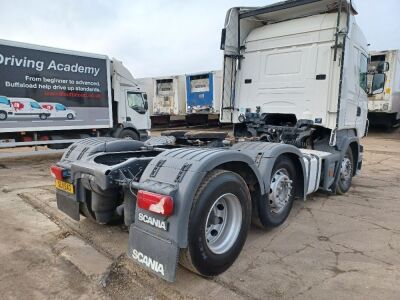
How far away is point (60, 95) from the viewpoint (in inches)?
390

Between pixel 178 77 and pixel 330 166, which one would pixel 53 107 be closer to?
pixel 330 166

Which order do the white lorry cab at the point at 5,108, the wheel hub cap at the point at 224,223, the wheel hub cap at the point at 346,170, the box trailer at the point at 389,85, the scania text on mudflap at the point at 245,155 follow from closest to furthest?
the scania text on mudflap at the point at 245,155 < the wheel hub cap at the point at 224,223 < the wheel hub cap at the point at 346,170 < the white lorry cab at the point at 5,108 < the box trailer at the point at 389,85

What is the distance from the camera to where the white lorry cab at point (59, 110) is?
382 inches

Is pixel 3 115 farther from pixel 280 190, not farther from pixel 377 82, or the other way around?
pixel 377 82

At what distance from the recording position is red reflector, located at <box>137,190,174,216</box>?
8.13 ft

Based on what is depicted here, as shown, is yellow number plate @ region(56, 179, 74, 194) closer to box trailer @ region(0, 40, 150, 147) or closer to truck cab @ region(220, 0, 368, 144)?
truck cab @ region(220, 0, 368, 144)

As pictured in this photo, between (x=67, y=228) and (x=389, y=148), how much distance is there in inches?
505

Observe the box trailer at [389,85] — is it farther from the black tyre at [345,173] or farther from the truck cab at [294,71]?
the truck cab at [294,71]

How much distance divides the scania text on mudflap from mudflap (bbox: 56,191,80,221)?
0.04ft

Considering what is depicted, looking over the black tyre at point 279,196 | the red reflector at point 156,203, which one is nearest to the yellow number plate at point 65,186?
the red reflector at point 156,203

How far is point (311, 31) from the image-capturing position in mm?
5551

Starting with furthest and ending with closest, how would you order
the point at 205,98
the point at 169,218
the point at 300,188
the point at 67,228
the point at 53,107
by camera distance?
the point at 205,98 → the point at 53,107 → the point at 300,188 → the point at 67,228 → the point at 169,218

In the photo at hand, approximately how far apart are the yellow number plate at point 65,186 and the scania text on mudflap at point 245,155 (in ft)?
0.05

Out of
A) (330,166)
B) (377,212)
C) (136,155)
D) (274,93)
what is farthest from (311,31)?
(136,155)
